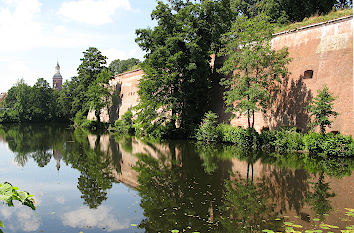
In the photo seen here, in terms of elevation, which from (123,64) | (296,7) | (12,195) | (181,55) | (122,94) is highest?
(123,64)

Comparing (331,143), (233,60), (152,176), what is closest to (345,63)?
(331,143)

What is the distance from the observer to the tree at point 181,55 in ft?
63.8

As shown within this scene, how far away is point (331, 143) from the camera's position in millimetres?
12461

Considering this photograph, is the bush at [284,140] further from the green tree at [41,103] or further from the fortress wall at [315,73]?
the green tree at [41,103]

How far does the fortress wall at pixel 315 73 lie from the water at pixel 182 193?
10.0 ft

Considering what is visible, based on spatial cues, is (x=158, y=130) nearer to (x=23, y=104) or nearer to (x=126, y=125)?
(x=126, y=125)

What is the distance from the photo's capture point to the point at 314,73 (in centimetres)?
1495

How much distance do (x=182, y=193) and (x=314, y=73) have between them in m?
11.1

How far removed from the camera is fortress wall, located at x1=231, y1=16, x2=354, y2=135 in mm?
13492

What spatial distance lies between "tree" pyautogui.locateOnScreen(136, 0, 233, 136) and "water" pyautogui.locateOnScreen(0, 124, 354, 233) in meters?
7.59

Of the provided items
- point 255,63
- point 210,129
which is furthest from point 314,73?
point 210,129

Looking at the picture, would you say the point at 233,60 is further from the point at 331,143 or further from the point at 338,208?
the point at 338,208

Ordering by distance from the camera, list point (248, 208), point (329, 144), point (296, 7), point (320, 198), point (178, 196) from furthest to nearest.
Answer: point (296, 7) < point (329, 144) < point (178, 196) < point (320, 198) < point (248, 208)

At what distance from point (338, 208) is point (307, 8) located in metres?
22.1
